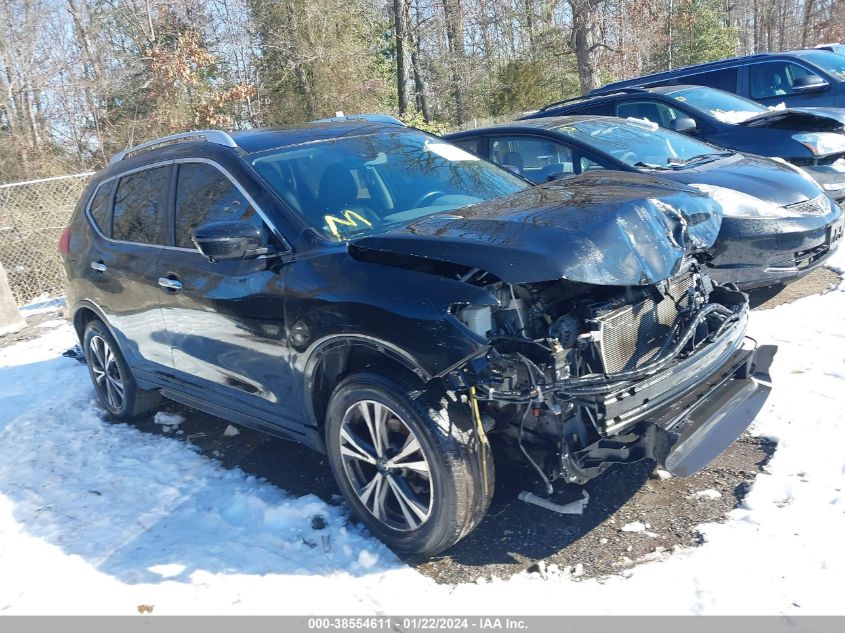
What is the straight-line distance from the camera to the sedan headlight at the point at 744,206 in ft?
17.5

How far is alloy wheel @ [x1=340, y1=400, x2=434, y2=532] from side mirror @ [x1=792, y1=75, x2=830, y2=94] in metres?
9.12

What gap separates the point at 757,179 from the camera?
5.75 m

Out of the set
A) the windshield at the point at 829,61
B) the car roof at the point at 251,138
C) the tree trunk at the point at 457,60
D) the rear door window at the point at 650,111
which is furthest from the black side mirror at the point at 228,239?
the tree trunk at the point at 457,60

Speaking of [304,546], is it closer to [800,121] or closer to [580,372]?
[580,372]

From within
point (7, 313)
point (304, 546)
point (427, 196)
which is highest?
point (427, 196)

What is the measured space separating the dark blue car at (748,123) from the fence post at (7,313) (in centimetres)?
745

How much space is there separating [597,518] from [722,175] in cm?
353

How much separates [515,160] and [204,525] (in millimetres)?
4360

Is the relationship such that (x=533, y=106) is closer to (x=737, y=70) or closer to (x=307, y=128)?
(x=737, y=70)

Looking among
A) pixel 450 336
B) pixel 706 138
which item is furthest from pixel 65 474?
pixel 706 138

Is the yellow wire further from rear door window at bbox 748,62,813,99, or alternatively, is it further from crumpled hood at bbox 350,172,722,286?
rear door window at bbox 748,62,813,99

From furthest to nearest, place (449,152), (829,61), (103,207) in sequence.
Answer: (829,61)
(103,207)
(449,152)

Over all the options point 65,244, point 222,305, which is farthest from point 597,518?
point 65,244
